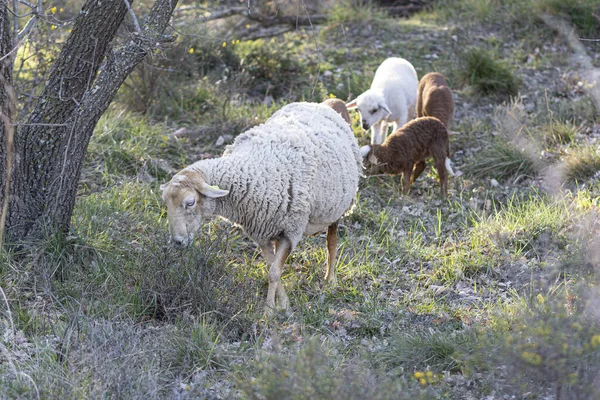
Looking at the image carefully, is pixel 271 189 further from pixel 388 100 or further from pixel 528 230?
pixel 388 100

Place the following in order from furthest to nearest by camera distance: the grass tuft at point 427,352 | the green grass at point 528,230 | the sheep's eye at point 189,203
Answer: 1. the green grass at point 528,230
2. the sheep's eye at point 189,203
3. the grass tuft at point 427,352

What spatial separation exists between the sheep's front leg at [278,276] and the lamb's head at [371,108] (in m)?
3.07

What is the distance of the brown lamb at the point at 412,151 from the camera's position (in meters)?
7.91

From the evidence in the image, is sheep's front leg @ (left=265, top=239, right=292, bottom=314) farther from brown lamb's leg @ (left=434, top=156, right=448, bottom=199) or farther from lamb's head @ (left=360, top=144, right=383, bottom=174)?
brown lamb's leg @ (left=434, top=156, right=448, bottom=199)

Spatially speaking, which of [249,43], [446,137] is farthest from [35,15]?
[249,43]

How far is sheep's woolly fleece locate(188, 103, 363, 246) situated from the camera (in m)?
5.67

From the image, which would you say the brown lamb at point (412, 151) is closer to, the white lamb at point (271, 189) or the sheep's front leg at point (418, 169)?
the sheep's front leg at point (418, 169)

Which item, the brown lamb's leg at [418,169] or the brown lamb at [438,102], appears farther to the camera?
the brown lamb at [438,102]

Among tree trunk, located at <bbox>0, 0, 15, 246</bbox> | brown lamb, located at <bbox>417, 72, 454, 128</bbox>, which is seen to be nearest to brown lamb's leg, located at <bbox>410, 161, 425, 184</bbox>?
brown lamb, located at <bbox>417, 72, 454, 128</bbox>

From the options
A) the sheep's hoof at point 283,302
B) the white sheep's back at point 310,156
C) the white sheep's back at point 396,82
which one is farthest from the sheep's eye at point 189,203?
the white sheep's back at point 396,82

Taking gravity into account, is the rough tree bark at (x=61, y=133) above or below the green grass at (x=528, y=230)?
above

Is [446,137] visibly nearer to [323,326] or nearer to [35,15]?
[323,326]

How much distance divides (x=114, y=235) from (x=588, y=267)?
3.86 metres

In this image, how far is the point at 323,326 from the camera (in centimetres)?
548
